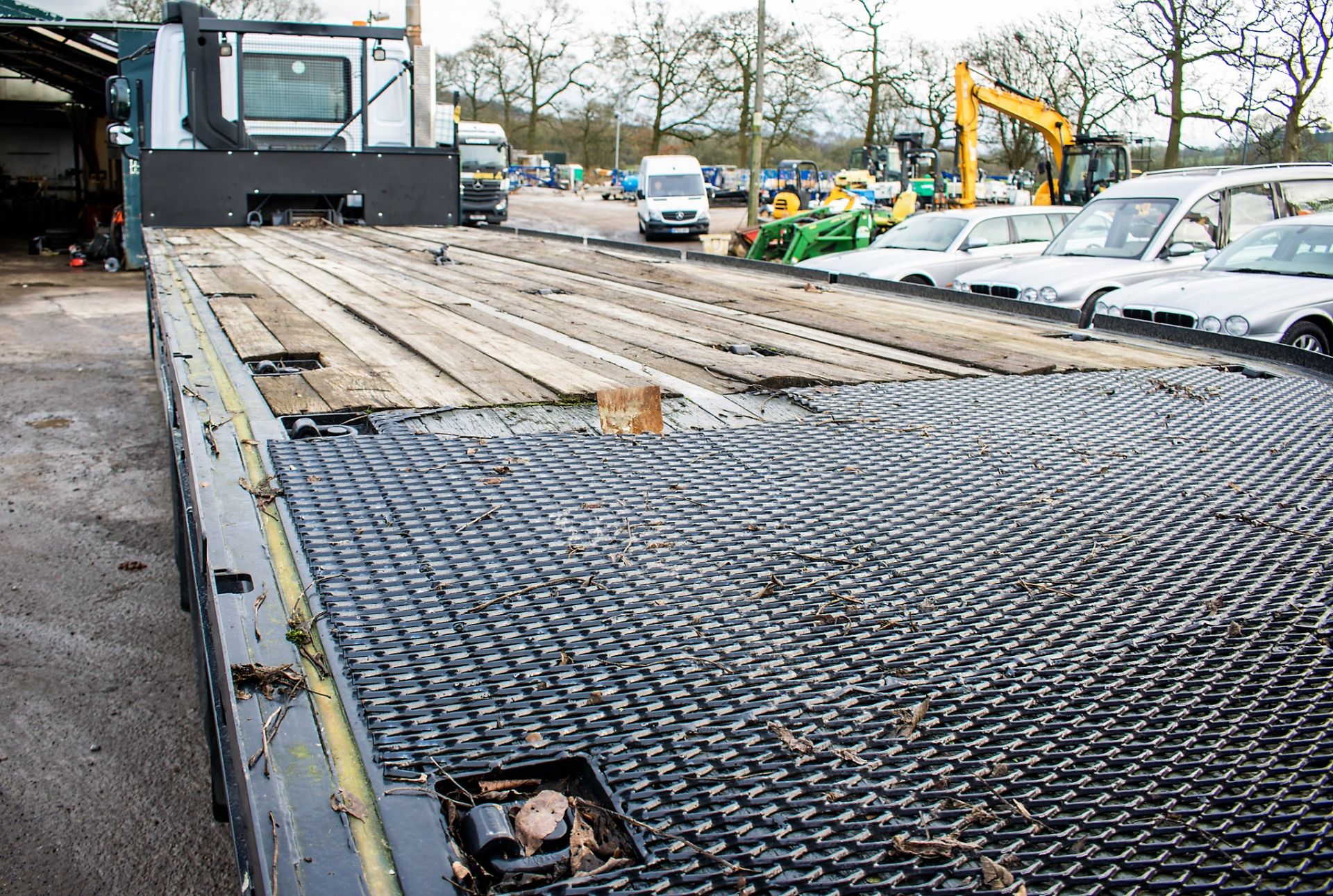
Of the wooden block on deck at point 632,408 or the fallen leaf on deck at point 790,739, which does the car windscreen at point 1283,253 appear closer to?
the wooden block on deck at point 632,408

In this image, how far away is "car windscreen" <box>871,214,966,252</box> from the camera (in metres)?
11.7

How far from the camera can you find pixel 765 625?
5.19 ft

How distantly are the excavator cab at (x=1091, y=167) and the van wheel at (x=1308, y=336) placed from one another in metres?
11.4

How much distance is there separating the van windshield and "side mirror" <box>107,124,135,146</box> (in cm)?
1745

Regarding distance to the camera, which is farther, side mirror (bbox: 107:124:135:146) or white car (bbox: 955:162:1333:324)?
side mirror (bbox: 107:124:135:146)

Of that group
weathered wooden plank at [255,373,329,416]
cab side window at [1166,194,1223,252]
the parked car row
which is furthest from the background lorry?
weathered wooden plank at [255,373,329,416]

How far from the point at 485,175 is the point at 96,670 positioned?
2525 cm

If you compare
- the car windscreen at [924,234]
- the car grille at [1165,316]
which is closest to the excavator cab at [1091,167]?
the car windscreen at [924,234]

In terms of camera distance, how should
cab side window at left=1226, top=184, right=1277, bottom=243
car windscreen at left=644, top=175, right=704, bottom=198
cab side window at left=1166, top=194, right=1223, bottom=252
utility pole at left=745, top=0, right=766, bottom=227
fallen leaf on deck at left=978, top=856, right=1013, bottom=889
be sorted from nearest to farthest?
fallen leaf on deck at left=978, top=856, right=1013, bottom=889 → cab side window at left=1166, top=194, right=1223, bottom=252 → cab side window at left=1226, top=184, right=1277, bottom=243 → utility pole at left=745, top=0, right=766, bottom=227 → car windscreen at left=644, top=175, right=704, bottom=198

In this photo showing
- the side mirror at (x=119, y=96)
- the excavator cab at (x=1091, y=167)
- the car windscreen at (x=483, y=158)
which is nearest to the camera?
the side mirror at (x=119, y=96)

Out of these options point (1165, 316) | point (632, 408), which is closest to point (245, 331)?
point (632, 408)

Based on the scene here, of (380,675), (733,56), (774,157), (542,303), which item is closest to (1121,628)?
Result: (380,675)

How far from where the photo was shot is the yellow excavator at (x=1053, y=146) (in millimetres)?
17750

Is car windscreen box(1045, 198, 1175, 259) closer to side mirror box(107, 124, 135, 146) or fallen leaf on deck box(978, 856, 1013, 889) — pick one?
fallen leaf on deck box(978, 856, 1013, 889)
